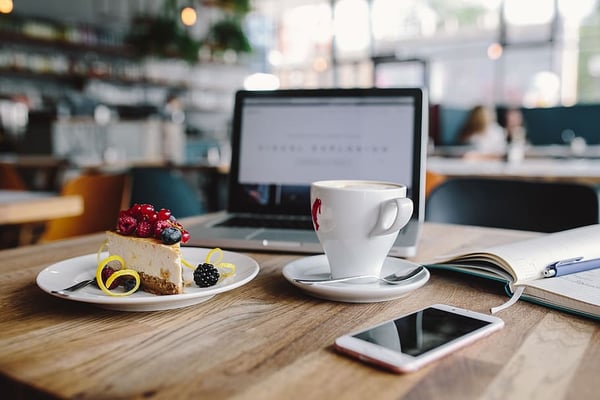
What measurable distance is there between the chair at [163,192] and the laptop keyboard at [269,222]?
3.60 ft

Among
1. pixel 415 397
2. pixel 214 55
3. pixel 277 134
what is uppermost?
pixel 214 55

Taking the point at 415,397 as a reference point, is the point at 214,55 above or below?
above

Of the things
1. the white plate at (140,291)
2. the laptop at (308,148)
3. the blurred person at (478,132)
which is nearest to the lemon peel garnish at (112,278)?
the white plate at (140,291)

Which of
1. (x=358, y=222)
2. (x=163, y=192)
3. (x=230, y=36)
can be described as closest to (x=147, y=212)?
(x=358, y=222)

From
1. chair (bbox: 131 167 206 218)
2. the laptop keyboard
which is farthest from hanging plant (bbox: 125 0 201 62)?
the laptop keyboard

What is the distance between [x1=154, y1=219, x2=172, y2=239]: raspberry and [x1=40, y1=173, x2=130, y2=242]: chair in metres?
1.77

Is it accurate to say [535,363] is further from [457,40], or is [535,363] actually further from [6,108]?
[457,40]

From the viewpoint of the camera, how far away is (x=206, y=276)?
740 millimetres

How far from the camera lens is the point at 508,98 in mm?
8797

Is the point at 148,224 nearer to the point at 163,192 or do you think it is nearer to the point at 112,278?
the point at 112,278

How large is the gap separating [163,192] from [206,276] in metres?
1.68

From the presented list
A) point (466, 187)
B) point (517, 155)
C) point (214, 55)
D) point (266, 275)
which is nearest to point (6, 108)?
point (214, 55)

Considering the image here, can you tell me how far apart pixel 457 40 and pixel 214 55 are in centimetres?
390

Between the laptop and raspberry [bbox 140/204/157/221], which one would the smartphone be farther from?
the laptop
